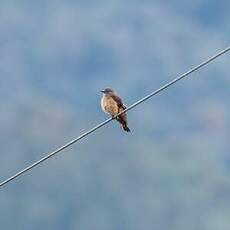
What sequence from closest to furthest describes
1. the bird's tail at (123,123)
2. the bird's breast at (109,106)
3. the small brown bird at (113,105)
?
the bird's tail at (123,123), the small brown bird at (113,105), the bird's breast at (109,106)

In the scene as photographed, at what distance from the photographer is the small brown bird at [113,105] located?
16962mm

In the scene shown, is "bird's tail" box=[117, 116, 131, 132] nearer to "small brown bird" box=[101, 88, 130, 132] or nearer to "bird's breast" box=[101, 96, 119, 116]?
"small brown bird" box=[101, 88, 130, 132]

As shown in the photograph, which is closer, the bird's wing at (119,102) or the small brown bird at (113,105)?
the small brown bird at (113,105)

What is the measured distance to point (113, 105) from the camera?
17.4 meters

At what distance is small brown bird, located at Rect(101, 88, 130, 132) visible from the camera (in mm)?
16962

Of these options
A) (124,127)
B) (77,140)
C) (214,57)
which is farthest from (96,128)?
(124,127)

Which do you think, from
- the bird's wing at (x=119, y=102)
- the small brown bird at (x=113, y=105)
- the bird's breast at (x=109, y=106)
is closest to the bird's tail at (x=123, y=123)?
the small brown bird at (x=113, y=105)

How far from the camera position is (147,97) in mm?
9930

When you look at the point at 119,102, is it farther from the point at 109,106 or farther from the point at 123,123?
the point at 123,123

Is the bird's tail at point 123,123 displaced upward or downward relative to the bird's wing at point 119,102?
downward

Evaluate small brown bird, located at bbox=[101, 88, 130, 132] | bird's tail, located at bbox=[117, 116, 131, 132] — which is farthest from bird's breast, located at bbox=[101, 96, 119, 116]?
bird's tail, located at bbox=[117, 116, 131, 132]

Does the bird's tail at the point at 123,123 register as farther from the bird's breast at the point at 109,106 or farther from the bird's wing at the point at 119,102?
the bird's wing at the point at 119,102

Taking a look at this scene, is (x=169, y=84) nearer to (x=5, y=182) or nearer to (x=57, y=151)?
(x=57, y=151)

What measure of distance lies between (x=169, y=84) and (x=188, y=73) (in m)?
0.25
